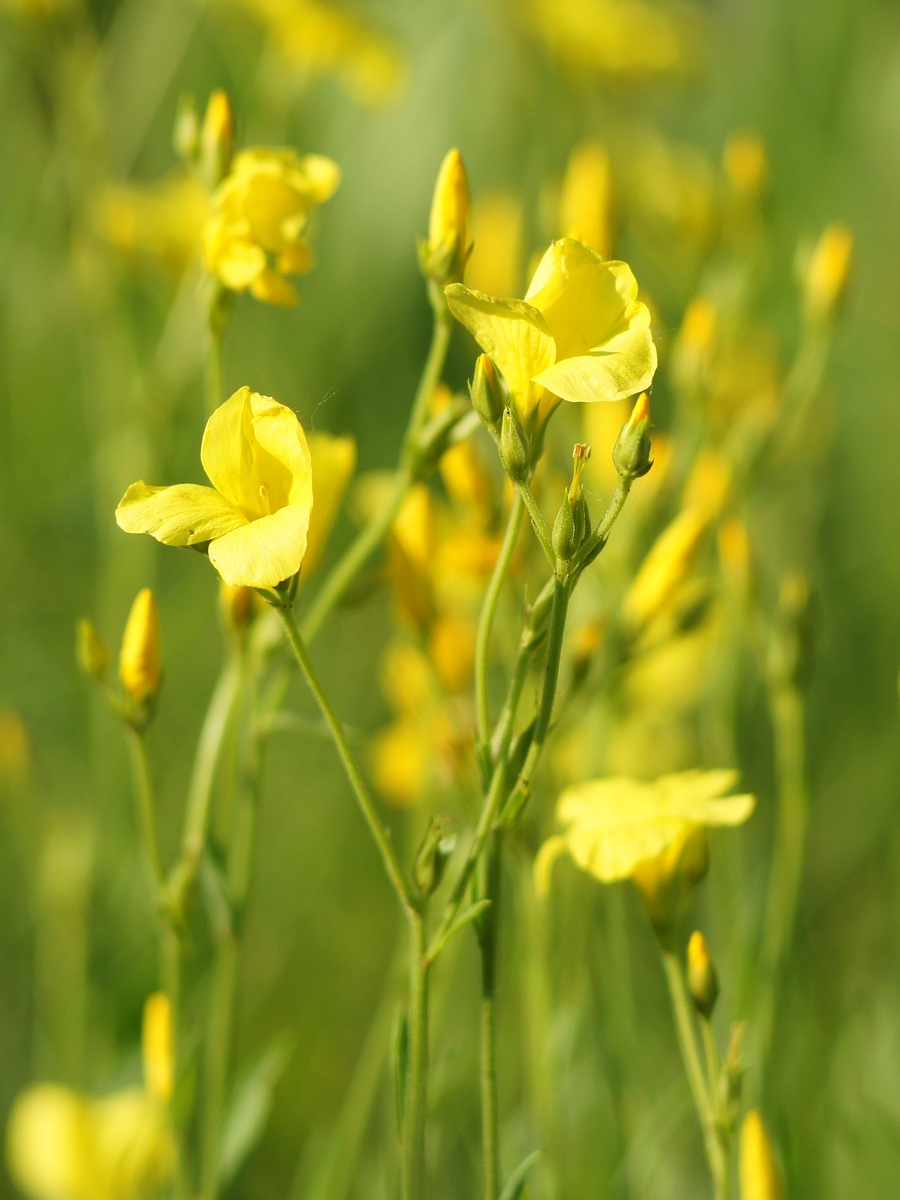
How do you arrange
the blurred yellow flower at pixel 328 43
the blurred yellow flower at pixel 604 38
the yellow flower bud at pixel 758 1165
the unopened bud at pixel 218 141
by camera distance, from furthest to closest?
the blurred yellow flower at pixel 604 38
the blurred yellow flower at pixel 328 43
the unopened bud at pixel 218 141
the yellow flower bud at pixel 758 1165

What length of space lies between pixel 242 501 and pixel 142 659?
0.54 ft

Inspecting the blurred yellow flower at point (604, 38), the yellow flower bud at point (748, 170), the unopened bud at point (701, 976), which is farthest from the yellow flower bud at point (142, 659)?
the blurred yellow flower at point (604, 38)

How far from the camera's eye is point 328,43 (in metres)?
1.56

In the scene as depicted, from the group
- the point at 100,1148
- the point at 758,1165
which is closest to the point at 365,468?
the point at 100,1148

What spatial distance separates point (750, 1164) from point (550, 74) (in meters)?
2.05

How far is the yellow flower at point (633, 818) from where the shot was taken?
677 millimetres

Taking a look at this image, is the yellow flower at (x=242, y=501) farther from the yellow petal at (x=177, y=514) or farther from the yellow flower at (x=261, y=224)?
the yellow flower at (x=261, y=224)

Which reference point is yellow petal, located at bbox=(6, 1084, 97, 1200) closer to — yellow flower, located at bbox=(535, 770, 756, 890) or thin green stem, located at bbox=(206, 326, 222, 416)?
yellow flower, located at bbox=(535, 770, 756, 890)

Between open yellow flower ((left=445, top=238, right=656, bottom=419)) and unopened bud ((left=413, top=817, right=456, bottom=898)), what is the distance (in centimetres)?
22

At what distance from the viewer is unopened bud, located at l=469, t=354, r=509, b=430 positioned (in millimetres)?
617

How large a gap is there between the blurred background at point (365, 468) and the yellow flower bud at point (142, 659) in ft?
0.57

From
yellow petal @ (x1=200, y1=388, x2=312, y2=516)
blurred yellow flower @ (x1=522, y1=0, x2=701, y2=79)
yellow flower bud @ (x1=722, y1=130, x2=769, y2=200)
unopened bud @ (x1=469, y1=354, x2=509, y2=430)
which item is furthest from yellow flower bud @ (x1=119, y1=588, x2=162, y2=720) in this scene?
blurred yellow flower @ (x1=522, y1=0, x2=701, y2=79)

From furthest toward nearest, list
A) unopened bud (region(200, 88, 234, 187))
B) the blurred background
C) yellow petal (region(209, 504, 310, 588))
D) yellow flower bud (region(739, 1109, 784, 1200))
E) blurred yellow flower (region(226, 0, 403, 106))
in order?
blurred yellow flower (region(226, 0, 403, 106))
the blurred background
unopened bud (region(200, 88, 234, 187))
yellow flower bud (region(739, 1109, 784, 1200))
yellow petal (region(209, 504, 310, 588))

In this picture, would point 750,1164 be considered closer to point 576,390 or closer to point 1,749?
point 576,390
